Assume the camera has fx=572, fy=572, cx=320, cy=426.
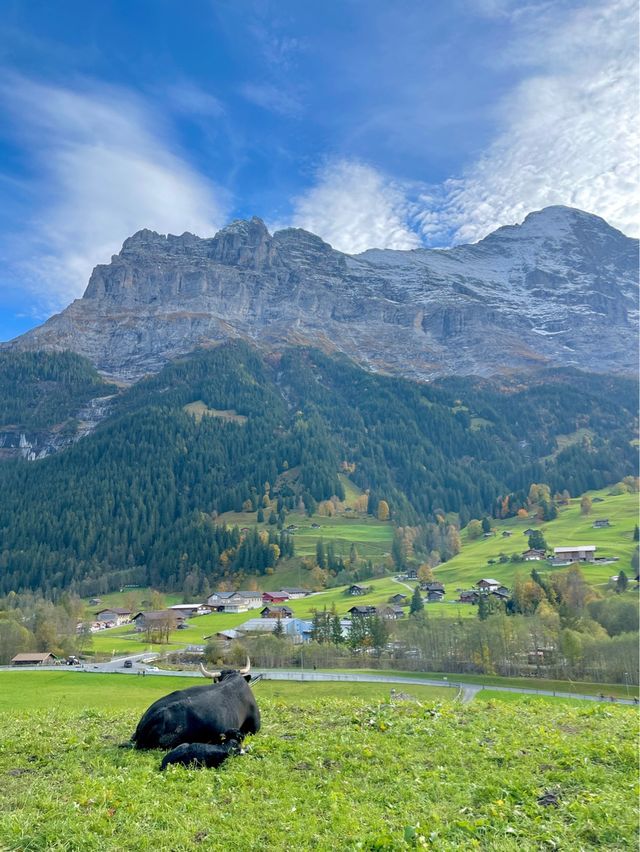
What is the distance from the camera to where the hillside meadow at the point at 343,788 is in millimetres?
9391

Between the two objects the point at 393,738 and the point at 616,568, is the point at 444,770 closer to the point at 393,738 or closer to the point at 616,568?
the point at 393,738

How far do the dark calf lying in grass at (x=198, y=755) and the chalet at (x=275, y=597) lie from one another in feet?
455

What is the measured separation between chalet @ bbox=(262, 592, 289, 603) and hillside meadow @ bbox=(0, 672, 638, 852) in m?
135

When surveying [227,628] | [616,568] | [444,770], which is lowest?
[227,628]

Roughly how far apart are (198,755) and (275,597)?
141841mm

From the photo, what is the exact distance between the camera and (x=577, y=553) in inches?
5423

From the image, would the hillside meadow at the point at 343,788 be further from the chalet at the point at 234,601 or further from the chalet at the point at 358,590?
the chalet at the point at 234,601

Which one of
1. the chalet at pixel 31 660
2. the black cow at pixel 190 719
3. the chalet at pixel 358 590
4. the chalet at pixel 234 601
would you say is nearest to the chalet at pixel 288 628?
the chalet at pixel 31 660

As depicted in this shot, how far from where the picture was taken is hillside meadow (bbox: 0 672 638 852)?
9391mm

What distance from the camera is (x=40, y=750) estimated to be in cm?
1440

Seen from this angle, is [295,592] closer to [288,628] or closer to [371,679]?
[288,628]

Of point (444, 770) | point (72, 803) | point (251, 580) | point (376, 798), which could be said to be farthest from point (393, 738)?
point (251, 580)

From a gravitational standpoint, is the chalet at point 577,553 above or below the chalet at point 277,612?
above

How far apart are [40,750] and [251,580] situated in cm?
15768
